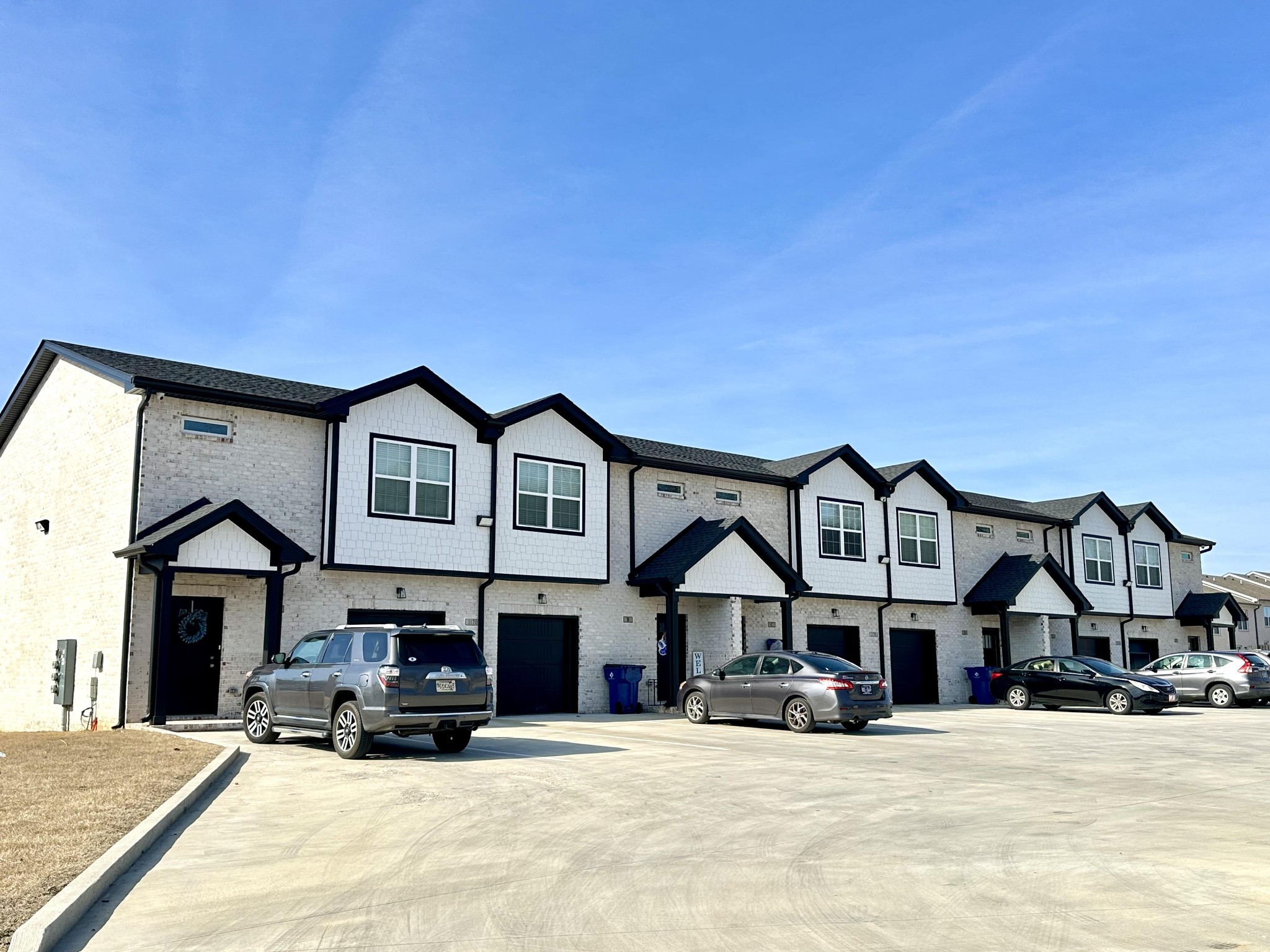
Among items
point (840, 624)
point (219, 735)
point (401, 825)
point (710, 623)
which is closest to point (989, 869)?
point (401, 825)

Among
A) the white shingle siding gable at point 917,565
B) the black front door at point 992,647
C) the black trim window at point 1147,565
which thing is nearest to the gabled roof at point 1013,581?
the white shingle siding gable at point 917,565

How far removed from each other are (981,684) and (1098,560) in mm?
9763

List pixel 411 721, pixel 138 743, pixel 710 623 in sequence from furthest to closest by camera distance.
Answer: pixel 710 623 < pixel 138 743 < pixel 411 721

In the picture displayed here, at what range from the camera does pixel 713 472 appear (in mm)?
28969

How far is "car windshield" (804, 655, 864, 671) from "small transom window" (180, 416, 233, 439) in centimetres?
1169

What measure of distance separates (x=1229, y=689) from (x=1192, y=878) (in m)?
26.2

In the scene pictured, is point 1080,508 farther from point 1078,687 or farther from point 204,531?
point 204,531

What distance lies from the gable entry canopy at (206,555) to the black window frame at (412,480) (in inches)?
93.5

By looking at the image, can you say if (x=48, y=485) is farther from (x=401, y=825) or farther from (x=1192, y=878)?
(x=1192, y=878)

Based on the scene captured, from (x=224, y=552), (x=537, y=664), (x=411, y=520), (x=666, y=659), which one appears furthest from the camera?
(x=666, y=659)

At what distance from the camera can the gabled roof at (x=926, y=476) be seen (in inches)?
1312

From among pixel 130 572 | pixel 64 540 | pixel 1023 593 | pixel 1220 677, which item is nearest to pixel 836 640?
pixel 1023 593

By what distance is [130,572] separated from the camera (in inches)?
774

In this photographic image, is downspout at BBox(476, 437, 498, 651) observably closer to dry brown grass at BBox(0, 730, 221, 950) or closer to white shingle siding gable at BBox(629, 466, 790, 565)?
white shingle siding gable at BBox(629, 466, 790, 565)
